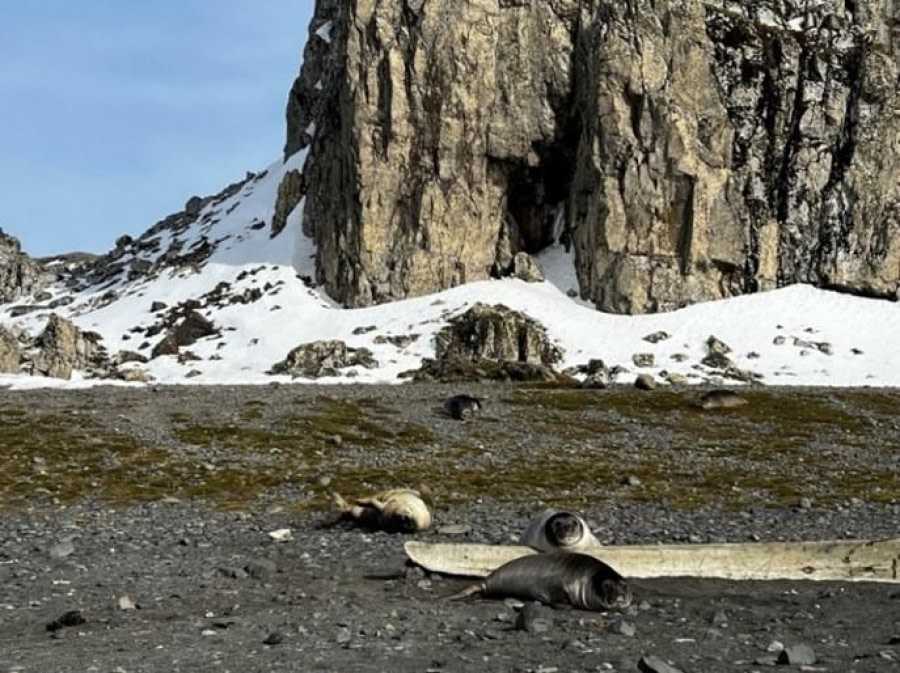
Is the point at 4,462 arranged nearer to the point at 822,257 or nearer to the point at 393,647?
the point at 393,647

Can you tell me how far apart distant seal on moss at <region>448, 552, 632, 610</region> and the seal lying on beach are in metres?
7.49

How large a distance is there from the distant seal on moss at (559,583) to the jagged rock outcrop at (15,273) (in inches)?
5120

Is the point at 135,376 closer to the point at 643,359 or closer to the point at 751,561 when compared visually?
the point at 643,359

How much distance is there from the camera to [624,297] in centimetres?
10381

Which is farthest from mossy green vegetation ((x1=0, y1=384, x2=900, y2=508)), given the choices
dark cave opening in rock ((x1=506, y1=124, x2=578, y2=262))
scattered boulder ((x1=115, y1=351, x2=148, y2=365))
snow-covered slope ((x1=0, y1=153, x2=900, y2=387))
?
dark cave opening in rock ((x1=506, y1=124, x2=578, y2=262))

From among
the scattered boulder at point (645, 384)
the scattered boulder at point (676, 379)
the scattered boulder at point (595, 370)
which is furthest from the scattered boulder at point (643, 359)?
the scattered boulder at point (645, 384)

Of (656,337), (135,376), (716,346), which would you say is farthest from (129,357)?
(716,346)

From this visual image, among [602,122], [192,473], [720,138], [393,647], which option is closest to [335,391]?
[192,473]

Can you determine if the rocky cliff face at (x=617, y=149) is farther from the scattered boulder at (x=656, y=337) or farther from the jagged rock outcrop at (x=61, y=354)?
the jagged rock outcrop at (x=61, y=354)

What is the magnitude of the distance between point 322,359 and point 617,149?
131ft

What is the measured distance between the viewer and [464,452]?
41750mm

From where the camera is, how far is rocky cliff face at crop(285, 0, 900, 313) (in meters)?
107

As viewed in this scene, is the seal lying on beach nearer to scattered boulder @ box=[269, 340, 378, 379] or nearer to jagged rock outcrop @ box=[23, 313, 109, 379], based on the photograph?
scattered boulder @ box=[269, 340, 378, 379]

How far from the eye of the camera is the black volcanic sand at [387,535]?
14.0m
